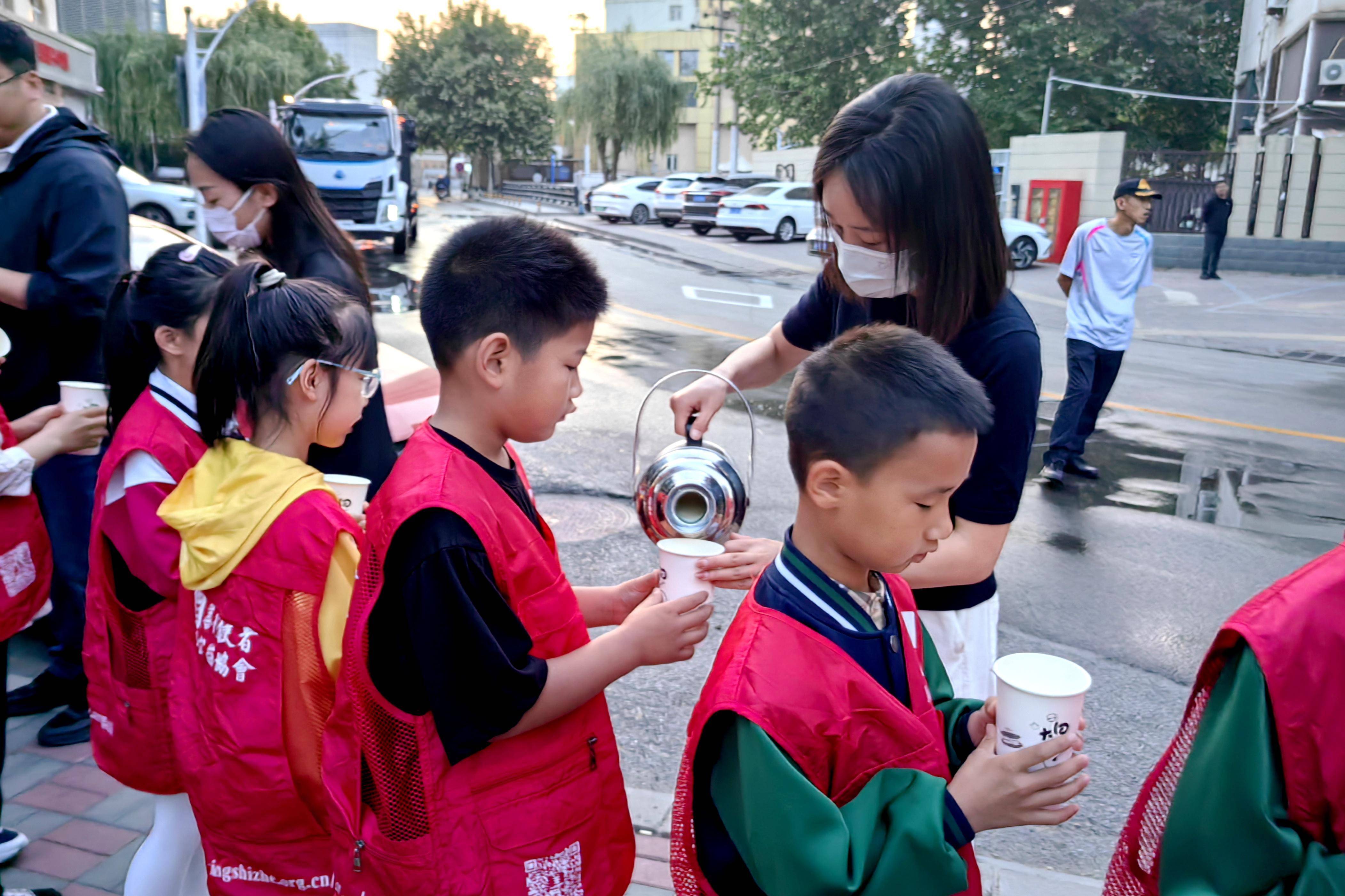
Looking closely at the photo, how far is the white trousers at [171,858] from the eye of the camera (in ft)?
7.11

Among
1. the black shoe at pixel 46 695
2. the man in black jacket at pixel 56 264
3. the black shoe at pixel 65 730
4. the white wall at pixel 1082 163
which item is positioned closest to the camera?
the man in black jacket at pixel 56 264

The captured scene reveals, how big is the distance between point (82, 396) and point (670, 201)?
90.3 feet

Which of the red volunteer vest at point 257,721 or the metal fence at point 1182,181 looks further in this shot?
the metal fence at point 1182,181

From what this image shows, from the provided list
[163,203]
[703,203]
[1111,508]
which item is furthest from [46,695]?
[703,203]

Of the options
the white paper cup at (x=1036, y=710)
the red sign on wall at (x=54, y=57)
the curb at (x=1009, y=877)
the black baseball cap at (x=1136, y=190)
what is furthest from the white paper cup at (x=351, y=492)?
the red sign on wall at (x=54, y=57)

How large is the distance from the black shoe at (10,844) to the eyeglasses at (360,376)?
5.46 ft

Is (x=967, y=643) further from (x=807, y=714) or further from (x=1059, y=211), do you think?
(x=1059, y=211)

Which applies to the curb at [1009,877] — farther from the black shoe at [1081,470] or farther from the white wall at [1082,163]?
the white wall at [1082,163]

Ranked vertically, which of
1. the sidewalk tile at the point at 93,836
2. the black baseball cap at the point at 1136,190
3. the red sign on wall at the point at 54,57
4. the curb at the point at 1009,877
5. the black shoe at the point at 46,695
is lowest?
the curb at the point at 1009,877

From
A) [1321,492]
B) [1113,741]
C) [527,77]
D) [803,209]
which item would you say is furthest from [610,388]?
[527,77]

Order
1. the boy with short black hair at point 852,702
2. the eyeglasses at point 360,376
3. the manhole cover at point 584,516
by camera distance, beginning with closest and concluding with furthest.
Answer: the boy with short black hair at point 852,702 < the eyeglasses at point 360,376 < the manhole cover at point 584,516

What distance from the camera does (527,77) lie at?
58.3 meters

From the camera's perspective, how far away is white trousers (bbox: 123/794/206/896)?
2.17 meters

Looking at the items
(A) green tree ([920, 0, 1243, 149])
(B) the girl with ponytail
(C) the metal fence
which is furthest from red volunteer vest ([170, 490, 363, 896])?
(A) green tree ([920, 0, 1243, 149])
